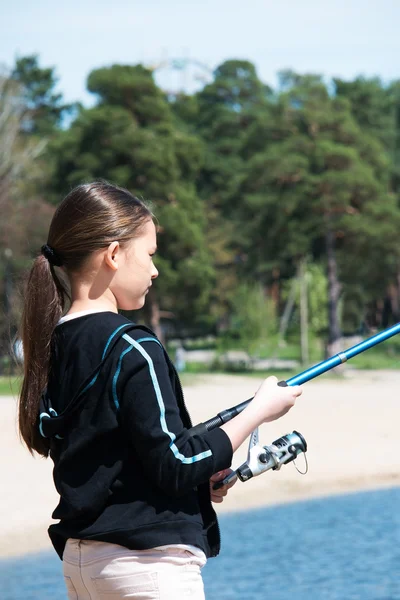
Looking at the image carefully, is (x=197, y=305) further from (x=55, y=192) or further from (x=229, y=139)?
(x=229, y=139)

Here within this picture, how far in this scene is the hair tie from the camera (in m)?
2.06

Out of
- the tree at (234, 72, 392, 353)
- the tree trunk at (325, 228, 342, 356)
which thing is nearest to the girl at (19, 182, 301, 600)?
the tree at (234, 72, 392, 353)

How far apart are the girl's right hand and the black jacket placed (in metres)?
0.10

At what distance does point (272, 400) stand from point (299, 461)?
38.5ft

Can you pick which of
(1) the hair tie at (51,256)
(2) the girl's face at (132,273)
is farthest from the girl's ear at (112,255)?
(1) the hair tie at (51,256)

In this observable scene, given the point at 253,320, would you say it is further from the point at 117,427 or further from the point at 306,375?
the point at 117,427

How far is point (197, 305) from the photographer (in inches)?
1227

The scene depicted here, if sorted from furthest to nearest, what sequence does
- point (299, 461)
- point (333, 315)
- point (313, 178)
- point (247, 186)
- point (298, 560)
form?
point (333, 315)
point (247, 186)
point (313, 178)
point (299, 461)
point (298, 560)

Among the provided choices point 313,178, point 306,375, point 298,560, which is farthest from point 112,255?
point 313,178

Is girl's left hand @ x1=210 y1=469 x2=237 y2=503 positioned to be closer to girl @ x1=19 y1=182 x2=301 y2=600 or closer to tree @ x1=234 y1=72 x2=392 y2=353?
girl @ x1=19 y1=182 x2=301 y2=600

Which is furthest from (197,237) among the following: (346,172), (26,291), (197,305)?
(26,291)

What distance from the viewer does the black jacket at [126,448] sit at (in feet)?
6.03

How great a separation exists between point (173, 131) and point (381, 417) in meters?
14.4

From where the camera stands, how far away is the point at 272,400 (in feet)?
6.53
